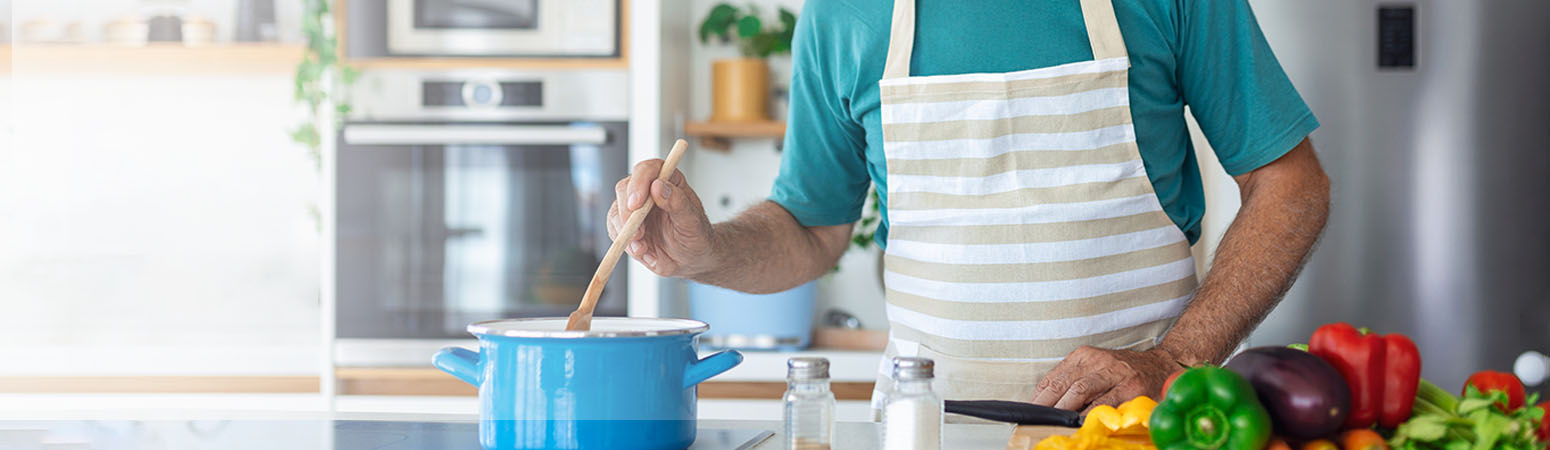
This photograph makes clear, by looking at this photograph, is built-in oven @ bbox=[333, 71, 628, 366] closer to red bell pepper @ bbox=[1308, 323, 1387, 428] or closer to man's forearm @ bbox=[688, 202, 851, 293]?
man's forearm @ bbox=[688, 202, 851, 293]

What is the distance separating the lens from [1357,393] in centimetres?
66

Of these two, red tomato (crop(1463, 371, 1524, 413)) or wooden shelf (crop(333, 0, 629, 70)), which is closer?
red tomato (crop(1463, 371, 1524, 413))

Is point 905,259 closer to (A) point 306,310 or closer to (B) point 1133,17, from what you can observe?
(B) point 1133,17

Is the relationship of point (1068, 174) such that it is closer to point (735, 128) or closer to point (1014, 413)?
point (1014, 413)

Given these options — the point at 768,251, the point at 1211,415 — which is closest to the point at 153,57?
the point at 768,251

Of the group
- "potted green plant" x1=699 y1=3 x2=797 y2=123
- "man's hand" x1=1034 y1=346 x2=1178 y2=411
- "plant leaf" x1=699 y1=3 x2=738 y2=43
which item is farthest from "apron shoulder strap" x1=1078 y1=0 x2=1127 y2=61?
"plant leaf" x1=699 y1=3 x2=738 y2=43

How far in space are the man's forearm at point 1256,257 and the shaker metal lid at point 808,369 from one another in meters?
0.56

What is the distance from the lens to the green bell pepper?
63cm

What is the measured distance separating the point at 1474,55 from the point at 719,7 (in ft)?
4.70

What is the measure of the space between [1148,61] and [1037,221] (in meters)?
0.20

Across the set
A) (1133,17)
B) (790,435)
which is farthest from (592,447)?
(1133,17)

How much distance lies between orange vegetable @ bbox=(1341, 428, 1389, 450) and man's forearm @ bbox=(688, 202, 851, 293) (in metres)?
0.65

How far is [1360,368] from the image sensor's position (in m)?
0.65

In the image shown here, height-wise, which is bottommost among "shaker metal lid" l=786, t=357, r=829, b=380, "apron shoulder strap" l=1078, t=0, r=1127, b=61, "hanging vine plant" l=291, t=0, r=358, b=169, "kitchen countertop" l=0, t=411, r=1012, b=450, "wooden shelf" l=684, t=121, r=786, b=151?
"kitchen countertop" l=0, t=411, r=1012, b=450
